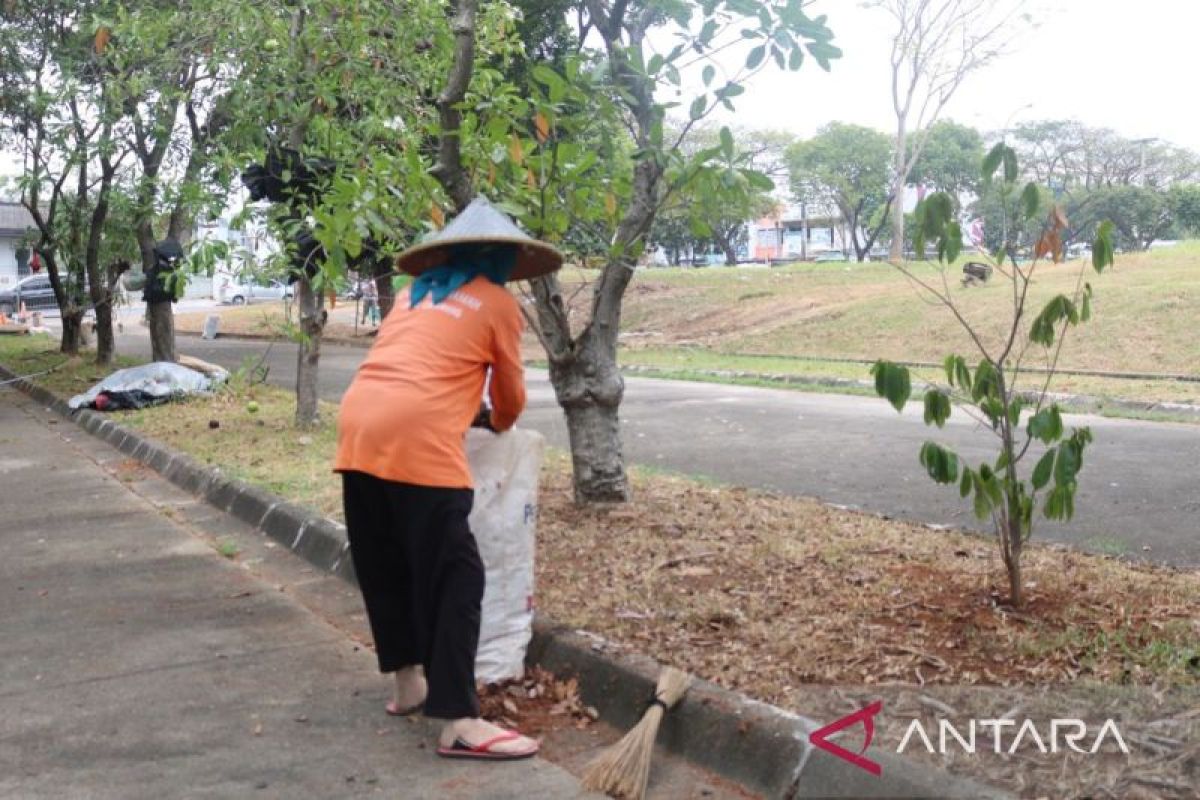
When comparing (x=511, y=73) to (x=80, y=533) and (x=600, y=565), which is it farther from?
(x=600, y=565)

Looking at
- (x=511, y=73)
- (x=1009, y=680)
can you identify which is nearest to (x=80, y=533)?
(x=1009, y=680)

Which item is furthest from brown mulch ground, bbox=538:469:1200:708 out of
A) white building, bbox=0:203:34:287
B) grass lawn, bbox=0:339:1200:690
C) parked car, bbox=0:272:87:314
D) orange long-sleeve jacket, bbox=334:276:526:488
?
white building, bbox=0:203:34:287

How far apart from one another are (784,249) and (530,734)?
84.5 metres

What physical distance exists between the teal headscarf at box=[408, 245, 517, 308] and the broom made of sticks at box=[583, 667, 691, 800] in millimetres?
1472

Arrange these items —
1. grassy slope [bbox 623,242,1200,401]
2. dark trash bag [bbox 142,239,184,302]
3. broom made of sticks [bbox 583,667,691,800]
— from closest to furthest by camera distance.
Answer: broom made of sticks [bbox 583,667,691,800], dark trash bag [bbox 142,239,184,302], grassy slope [bbox 623,242,1200,401]

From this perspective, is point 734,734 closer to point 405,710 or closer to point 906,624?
point 906,624

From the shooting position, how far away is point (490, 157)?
5.86m

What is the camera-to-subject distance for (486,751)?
3936 millimetres

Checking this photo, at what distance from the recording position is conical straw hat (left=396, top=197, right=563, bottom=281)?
13.5 feet

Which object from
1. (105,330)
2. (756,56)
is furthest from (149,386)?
(756,56)

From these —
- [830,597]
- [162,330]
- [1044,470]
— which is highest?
[1044,470]

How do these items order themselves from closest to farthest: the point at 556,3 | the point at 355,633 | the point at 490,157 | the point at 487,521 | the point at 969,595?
the point at 487,521 < the point at 969,595 < the point at 355,633 < the point at 490,157 < the point at 556,3

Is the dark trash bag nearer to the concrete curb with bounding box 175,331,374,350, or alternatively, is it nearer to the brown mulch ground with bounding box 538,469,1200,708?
the concrete curb with bounding box 175,331,374,350

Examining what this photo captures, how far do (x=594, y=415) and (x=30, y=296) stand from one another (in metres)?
51.6
